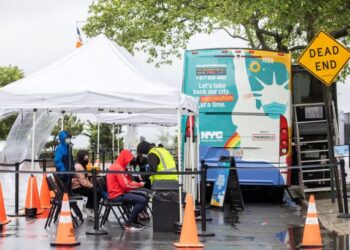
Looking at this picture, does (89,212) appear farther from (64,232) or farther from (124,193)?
(64,232)

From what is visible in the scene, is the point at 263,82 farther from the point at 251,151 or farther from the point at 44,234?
the point at 44,234

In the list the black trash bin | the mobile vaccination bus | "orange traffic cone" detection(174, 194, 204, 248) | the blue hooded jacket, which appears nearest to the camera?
"orange traffic cone" detection(174, 194, 204, 248)

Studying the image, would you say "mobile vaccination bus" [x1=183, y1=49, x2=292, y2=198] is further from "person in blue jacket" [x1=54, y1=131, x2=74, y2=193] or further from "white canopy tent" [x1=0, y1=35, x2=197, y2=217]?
"person in blue jacket" [x1=54, y1=131, x2=74, y2=193]

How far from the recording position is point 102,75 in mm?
12281

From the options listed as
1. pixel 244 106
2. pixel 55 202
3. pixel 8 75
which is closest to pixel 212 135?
pixel 244 106

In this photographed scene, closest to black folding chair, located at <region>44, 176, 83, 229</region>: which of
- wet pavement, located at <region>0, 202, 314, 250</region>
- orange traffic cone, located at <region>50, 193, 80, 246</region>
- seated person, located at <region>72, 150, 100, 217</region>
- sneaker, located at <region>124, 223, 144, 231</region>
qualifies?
wet pavement, located at <region>0, 202, 314, 250</region>

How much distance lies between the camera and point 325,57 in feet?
42.8

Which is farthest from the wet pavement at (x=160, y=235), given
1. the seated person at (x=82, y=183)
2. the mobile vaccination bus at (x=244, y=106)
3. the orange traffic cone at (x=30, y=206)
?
the mobile vaccination bus at (x=244, y=106)

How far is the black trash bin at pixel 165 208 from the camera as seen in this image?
38.2ft

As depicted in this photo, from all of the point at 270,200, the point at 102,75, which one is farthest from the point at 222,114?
the point at 102,75

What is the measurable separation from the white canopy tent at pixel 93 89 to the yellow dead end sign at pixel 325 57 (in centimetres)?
237

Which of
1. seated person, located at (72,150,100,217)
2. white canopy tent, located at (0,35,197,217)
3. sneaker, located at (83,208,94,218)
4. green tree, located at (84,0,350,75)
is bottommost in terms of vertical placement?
sneaker, located at (83,208,94,218)

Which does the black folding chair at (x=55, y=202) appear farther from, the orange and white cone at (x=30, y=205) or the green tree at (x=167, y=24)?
the green tree at (x=167, y=24)

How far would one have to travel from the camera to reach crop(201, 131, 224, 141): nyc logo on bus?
53.4 ft
